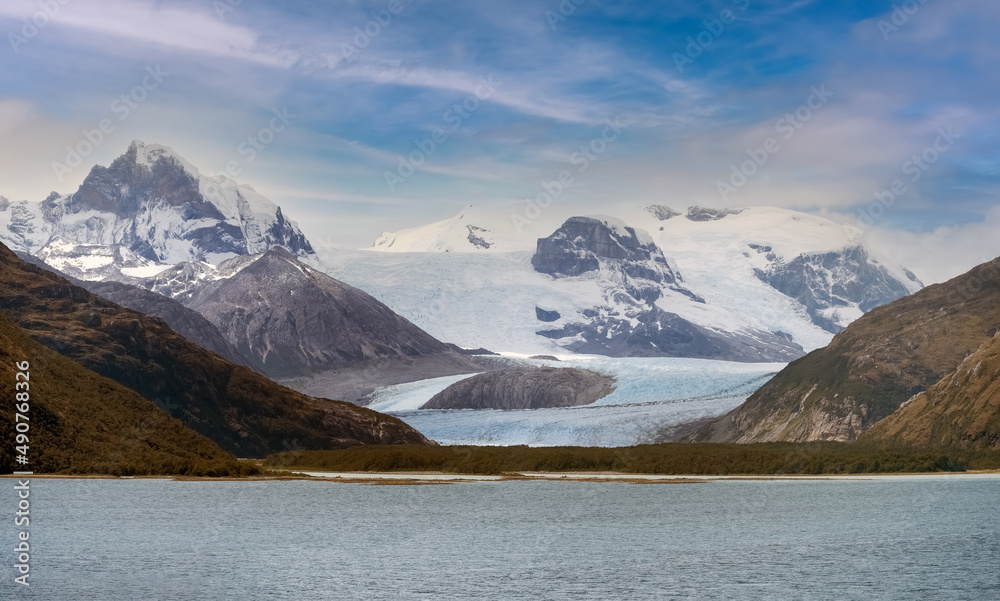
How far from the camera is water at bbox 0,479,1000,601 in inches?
1762

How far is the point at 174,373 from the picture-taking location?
144 meters

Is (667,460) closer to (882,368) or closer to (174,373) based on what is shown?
(882,368)

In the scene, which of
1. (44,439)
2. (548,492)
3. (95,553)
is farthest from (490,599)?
(44,439)

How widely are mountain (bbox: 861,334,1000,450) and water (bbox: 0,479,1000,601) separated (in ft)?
85.0

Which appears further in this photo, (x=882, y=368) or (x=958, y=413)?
(x=882, y=368)

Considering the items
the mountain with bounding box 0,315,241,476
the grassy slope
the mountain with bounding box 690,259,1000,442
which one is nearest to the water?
the mountain with bounding box 0,315,241,476

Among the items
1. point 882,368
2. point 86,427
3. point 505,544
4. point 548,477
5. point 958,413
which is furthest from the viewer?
point 882,368

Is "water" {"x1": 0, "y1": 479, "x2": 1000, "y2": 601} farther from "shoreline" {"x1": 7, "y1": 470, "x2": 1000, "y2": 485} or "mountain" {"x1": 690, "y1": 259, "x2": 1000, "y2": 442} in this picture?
"mountain" {"x1": 690, "y1": 259, "x2": 1000, "y2": 442}

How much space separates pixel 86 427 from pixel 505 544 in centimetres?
5203

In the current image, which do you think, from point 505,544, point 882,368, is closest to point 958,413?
point 882,368

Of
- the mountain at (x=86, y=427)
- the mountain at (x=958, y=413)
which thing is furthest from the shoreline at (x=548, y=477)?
the mountain at (x=958, y=413)

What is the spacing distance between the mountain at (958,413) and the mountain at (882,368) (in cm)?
45

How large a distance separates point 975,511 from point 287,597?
141 ft

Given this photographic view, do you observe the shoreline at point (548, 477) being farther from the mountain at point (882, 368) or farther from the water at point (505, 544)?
the mountain at point (882, 368)
